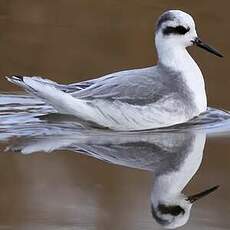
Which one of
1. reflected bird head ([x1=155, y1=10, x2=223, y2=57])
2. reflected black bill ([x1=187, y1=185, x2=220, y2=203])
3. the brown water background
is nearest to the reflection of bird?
reflected black bill ([x1=187, y1=185, x2=220, y2=203])

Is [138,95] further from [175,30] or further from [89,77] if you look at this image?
[89,77]

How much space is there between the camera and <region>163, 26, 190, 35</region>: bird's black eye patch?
9.63m

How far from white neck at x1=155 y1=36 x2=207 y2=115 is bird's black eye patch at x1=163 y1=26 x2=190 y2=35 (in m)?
0.08

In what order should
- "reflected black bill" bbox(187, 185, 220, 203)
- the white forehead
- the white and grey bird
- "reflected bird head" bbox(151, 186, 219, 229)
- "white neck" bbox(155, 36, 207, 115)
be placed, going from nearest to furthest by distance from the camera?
"reflected bird head" bbox(151, 186, 219, 229) < "reflected black bill" bbox(187, 185, 220, 203) < the white and grey bird < "white neck" bbox(155, 36, 207, 115) < the white forehead

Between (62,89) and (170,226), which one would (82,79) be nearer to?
(62,89)

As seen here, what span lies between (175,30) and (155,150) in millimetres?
1416

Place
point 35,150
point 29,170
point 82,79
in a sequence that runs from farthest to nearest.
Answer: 1. point 82,79
2. point 35,150
3. point 29,170

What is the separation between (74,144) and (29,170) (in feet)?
2.60

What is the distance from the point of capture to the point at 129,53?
1183 centimetres

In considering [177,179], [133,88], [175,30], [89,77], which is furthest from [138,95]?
[89,77]

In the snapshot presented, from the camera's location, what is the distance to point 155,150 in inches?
342

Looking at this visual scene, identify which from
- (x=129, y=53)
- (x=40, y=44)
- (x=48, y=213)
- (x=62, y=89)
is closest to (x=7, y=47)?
(x=40, y=44)

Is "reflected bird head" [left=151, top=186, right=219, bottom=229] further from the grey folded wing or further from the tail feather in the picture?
the tail feather

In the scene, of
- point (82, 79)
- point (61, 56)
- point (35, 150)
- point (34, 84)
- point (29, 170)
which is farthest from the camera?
point (61, 56)
